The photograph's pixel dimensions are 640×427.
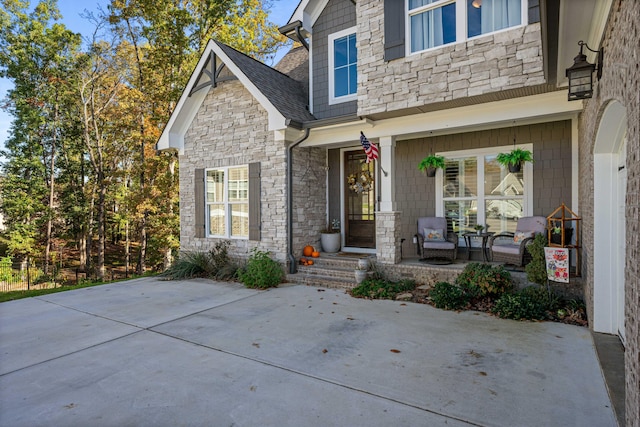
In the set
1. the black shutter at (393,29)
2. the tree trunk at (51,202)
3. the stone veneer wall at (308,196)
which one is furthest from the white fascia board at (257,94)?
the tree trunk at (51,202)

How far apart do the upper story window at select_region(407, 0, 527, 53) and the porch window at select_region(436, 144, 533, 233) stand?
227 centimetres

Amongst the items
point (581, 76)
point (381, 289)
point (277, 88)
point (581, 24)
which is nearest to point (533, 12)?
point (581, 76)

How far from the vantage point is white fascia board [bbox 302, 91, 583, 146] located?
532 centimetres

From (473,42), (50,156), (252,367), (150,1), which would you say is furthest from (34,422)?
(50,156)

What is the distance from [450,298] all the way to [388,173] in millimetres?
2534

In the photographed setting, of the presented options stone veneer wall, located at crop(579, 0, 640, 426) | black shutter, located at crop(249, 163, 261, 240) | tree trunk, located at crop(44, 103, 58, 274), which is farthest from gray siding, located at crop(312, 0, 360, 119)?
tree trunk, located at crop(44, 103, 58, 274)

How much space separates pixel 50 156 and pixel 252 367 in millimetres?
19094

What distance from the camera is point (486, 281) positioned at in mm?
5273

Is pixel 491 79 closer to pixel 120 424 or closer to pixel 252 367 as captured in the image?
pixel 252 367

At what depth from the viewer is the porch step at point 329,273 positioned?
6.82 meters

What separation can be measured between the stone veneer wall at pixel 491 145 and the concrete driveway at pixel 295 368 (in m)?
2.75

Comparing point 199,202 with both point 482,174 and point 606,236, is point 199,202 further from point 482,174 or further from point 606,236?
point 606,236

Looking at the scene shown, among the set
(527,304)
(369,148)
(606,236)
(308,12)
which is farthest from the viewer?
(308,12)

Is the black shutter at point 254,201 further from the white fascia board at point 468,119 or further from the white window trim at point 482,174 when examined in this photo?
the white window trim at point 482,174
